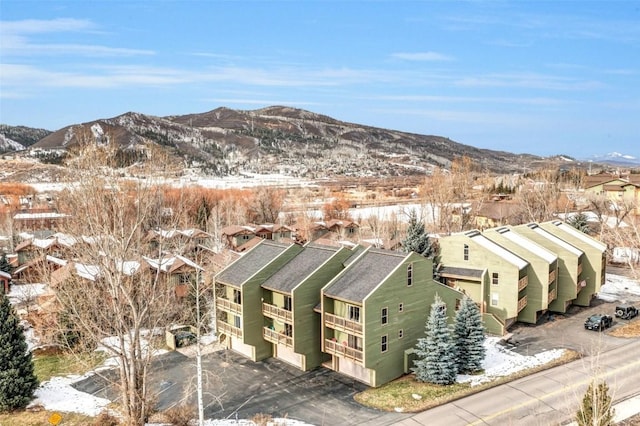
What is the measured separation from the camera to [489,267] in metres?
34.0

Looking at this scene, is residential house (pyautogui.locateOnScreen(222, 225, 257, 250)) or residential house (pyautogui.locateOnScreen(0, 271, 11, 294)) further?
residential house (pyautogui.locateOnScreen(222, 225, 257, 250))

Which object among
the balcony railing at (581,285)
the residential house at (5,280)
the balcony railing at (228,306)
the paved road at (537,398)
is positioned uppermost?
the balcony railing at (228,306)

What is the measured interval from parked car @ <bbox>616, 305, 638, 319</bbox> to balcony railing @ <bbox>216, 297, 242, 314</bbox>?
92.2 ft

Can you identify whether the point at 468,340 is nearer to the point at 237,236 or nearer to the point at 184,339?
the point at 184,339

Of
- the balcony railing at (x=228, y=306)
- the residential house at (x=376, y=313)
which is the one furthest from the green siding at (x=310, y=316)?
the balcony railing at (x=228, y=306)

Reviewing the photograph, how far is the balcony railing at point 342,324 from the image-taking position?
24.5 meters

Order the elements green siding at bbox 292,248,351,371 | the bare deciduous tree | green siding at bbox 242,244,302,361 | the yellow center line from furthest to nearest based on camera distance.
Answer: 1. green siding at bbox 242,244,302,361
2. green siding at bbox 292,248,351,371
3. the yellow center line
4. the bare deciduous tree

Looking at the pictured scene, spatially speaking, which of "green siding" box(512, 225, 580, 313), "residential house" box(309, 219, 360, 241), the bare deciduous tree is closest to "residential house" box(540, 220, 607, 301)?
"green siding" box(512, 225, 580, 313)

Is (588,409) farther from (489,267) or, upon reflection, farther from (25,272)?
(25,272)

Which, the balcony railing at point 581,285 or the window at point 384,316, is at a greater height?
the window at point 384,316

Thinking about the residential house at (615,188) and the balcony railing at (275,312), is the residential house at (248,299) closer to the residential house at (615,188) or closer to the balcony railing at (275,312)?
the balcony railing at (275,312)

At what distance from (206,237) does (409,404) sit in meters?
42.5

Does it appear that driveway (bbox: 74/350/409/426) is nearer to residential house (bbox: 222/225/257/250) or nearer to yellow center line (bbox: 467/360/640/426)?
yellow center line (bbox: 467/360/640/426)

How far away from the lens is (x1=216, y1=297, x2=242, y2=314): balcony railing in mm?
28894
